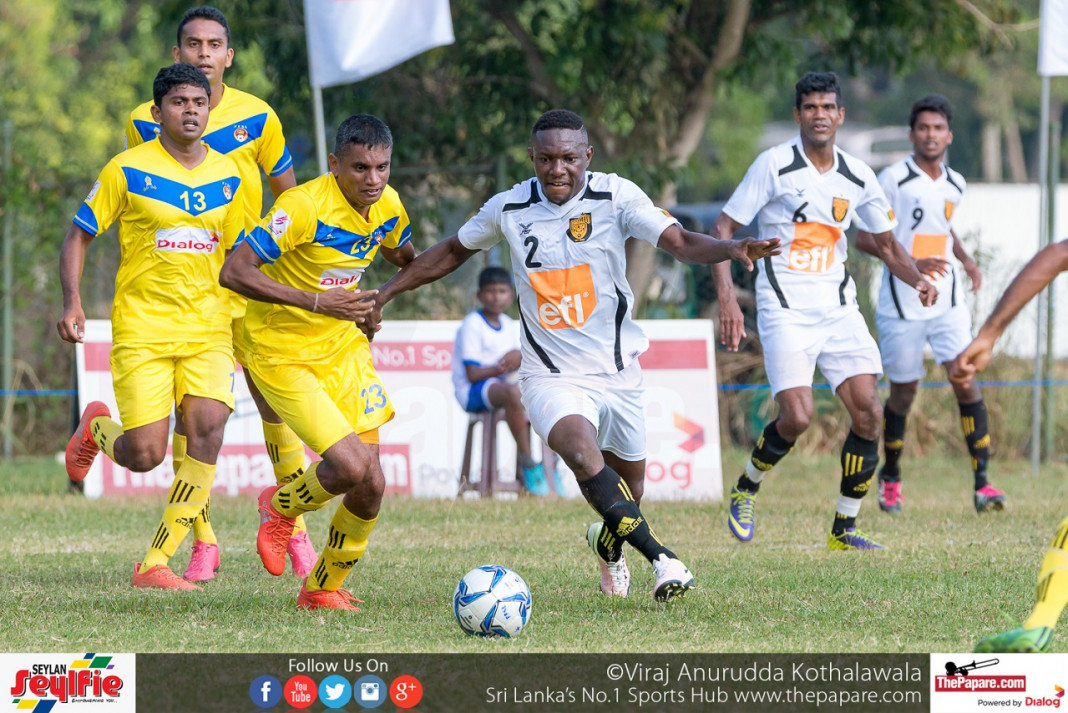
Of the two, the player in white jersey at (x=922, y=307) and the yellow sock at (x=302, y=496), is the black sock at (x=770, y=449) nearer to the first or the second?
the player in white jersey at (x=922, y=307)

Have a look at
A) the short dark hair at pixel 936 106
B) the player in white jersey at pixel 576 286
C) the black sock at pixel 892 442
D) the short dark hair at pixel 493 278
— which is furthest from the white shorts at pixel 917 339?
the player in white jersey at pixel 576 286

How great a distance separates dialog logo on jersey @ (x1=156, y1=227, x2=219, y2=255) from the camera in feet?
23.0

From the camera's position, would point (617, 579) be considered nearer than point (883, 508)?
Yes

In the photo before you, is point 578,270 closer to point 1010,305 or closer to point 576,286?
A: point 576,286

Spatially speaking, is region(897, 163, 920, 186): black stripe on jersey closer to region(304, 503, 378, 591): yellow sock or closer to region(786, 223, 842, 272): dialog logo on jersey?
region(786, 223, 842, 272): dialog logo on jersey

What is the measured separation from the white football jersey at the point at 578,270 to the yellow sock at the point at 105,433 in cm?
230

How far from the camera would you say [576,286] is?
6605 millimetres

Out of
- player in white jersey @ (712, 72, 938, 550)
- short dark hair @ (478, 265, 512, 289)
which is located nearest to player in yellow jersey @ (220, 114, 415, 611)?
player in white jersey @ (712, 72, 938, 550)

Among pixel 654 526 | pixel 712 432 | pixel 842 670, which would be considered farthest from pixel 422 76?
pixel 842 670

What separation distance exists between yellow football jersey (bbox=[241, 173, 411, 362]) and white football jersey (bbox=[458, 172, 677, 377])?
0.63 metres

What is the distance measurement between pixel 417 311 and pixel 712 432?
11.4ft

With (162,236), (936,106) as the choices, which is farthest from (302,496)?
(936,106)

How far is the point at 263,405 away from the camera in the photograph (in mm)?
7355

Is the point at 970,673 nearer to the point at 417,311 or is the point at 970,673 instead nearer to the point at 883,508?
the point at 883,508
